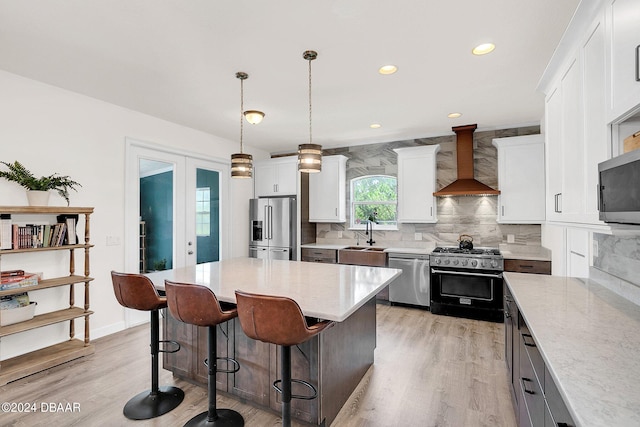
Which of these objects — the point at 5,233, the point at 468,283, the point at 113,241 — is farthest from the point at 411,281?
the point at 5,233

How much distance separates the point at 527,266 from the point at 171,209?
4.69 meters

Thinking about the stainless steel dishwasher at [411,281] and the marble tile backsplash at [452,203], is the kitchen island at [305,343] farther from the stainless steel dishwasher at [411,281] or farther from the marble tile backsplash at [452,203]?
the marble tile backsplash at [452,203]

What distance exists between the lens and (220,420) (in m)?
2.13

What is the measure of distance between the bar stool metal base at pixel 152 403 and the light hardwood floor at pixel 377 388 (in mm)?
49

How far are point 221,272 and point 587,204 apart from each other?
8.39 feet

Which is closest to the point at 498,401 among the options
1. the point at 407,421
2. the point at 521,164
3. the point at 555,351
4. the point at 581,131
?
the point at 407,421

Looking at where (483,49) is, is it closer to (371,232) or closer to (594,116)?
(594,116)

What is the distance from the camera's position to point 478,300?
4.14 meters

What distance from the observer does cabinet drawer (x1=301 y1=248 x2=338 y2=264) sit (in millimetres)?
5238

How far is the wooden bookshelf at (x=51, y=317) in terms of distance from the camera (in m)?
2.68

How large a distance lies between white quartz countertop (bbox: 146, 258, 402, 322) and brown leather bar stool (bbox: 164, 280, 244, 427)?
0.14m

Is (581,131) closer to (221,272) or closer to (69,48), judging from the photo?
(221,272)

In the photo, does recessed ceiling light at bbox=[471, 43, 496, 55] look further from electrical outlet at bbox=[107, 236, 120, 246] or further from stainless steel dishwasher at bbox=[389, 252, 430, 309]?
electrical outlet at bbox=[107, 236, 120, 246]

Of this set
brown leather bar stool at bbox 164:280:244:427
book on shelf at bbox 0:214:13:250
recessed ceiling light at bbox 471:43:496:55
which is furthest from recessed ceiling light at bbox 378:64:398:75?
book on shelf at bbox 0:214:13:250
